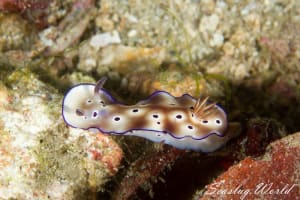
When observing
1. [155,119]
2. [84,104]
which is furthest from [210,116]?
[84,104]

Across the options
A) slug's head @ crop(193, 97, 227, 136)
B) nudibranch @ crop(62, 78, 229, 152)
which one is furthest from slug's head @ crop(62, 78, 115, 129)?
slug's head @ crop(193, 97, 227, 136)

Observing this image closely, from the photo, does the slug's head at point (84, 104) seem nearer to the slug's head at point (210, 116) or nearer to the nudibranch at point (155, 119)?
the nudibranch at point (155, 119)

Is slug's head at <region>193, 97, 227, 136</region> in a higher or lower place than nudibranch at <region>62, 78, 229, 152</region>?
higher

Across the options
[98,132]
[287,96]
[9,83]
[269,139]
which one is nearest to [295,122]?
[287,96]

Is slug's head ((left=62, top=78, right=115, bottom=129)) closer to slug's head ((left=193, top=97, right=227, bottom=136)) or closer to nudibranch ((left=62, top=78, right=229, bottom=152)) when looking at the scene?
nudibranch ((left=62, top=78, right=229, bottom=152))

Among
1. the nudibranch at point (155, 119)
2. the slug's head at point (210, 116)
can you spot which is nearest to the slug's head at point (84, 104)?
the nudibranch at point (155, 119)

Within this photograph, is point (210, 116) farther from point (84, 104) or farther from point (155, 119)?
point (84, 104)
